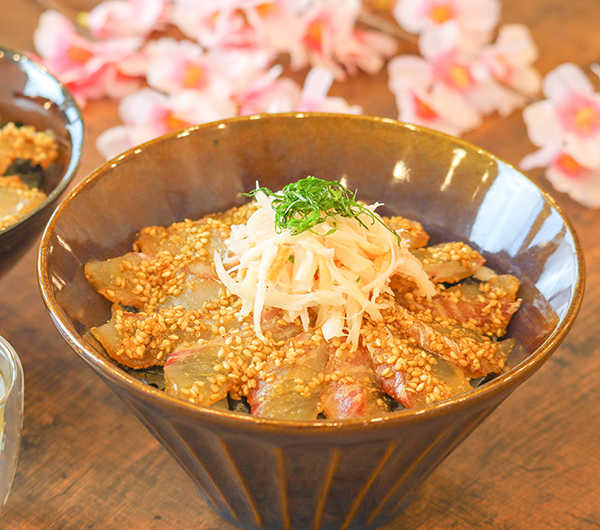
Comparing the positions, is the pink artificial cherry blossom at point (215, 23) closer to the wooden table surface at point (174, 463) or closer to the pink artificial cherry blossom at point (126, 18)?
the pink artificial cherry blossom at point (126, 18)

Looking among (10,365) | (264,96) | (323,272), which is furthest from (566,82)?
(10,365)

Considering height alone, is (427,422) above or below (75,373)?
above

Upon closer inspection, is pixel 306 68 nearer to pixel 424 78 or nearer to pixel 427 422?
pixel 424 78

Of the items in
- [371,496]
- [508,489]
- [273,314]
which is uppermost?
[273,314]

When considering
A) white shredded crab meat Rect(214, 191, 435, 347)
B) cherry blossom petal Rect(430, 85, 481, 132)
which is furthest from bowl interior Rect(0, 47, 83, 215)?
cherry blossom petal Rect(430, 85, 481, 132)


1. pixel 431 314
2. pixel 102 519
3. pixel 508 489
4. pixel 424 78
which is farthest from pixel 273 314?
pixel 424 78

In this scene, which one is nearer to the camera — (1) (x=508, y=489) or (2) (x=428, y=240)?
(1) (x=508, y=489)

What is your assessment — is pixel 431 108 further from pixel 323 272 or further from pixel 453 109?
pixel 323 272
